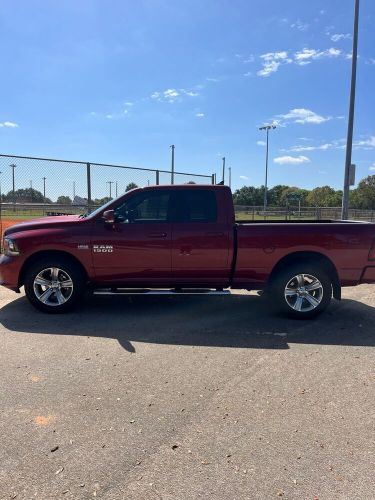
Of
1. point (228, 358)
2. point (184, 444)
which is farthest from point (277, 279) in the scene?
point (184, 444)

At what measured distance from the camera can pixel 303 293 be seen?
626 cm

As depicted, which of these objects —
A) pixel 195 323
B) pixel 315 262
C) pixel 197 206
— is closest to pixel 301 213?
pixel 315 262

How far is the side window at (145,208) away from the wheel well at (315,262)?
184cm

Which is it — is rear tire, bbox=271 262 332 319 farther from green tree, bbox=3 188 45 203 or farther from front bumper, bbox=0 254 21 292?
green tree, bbox=3 188 45 203

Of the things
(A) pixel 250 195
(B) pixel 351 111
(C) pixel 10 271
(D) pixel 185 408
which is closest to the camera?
(D) pixel 185 408

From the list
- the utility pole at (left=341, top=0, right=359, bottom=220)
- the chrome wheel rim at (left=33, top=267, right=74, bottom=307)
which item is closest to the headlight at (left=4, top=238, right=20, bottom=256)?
the chrome wheel rim at (left=33, top=267, right=74, bottom=307)

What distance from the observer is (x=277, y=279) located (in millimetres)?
6289

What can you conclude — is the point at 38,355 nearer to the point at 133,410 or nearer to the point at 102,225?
the point at 133,410

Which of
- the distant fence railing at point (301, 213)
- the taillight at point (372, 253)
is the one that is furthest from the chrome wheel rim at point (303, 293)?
the distant fence railing at point (301, 213)

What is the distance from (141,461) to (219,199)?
4.23 m

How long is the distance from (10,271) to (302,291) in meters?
4.25

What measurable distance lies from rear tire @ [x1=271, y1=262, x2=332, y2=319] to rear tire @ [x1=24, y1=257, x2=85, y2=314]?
2.92m

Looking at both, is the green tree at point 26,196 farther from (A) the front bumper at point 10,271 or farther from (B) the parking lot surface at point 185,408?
(B) the parking lot surface at point 185,408

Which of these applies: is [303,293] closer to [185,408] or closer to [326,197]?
[185,408]
